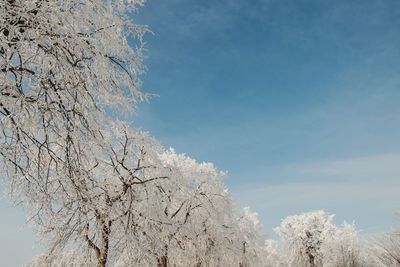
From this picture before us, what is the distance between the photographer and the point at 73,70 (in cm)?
532

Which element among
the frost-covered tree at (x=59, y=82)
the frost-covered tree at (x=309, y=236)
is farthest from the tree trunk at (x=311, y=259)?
the frost-covered tree at (x=59, y=82)

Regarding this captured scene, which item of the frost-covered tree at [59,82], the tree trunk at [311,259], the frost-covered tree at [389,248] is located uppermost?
the tree trunk at [311,259]

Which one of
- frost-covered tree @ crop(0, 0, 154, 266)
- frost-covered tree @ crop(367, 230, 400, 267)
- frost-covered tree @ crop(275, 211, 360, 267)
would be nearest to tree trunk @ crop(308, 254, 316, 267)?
frost-covered tree @ crop(275, 211, 360, 267)

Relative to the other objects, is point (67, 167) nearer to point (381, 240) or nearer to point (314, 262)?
point (381, 240)

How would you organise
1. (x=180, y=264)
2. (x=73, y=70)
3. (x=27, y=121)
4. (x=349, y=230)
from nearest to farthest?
(x=27, y=121) < (x=73, y=70) < (x=180, y=264) < (x=349, y=230)

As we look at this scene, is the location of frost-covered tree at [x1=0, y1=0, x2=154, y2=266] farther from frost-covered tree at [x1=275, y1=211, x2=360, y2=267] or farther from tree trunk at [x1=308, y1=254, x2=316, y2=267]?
tree trunk at [x1=308, y1=254, x2=316, y2=267]

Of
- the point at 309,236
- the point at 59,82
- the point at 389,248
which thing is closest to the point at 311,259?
the point at 309,236

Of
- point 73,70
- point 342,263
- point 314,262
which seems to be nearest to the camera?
point 73,70

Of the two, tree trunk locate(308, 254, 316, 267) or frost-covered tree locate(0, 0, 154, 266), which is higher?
tree trunk locate(308, 254, 316, 267)

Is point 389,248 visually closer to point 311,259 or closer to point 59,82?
point 59,82

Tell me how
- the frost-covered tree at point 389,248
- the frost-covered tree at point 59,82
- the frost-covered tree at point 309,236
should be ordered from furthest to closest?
the frost-covered tree at point 309,236 → the frost-covered tree at point 389,248 → the frost-covered tree at point 59,82

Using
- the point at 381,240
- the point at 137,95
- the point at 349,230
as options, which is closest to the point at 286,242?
the point at 349,230

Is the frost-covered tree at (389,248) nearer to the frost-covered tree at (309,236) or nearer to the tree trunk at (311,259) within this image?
the frost-covered tree at (309,236)

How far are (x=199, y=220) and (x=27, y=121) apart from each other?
19942 millimetres
